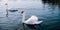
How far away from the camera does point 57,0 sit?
21.9 meters

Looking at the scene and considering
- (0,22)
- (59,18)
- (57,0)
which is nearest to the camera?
(0,22)

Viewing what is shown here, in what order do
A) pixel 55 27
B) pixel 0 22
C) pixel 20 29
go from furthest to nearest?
pixel 0 22 → pixel 55 27 → pixel 20 29

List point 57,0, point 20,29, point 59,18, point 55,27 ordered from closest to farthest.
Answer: point 20,29 < point 55,27 < point 59,18 < point 57,0

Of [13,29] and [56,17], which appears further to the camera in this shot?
[56,17]

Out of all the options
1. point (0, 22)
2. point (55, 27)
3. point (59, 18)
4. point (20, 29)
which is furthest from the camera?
point (59, 18)

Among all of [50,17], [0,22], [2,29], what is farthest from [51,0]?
[2,29]

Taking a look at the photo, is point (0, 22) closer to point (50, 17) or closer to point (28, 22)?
point (28, 22)

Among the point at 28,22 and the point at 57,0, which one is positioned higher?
the point at 57,0

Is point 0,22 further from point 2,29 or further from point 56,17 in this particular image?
point 56,17

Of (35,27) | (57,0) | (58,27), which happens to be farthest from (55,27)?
(57,0)

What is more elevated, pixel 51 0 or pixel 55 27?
pixel 51 0

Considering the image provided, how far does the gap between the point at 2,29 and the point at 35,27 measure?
175 cm

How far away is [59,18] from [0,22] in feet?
12.8

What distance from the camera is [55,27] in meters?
9.95
